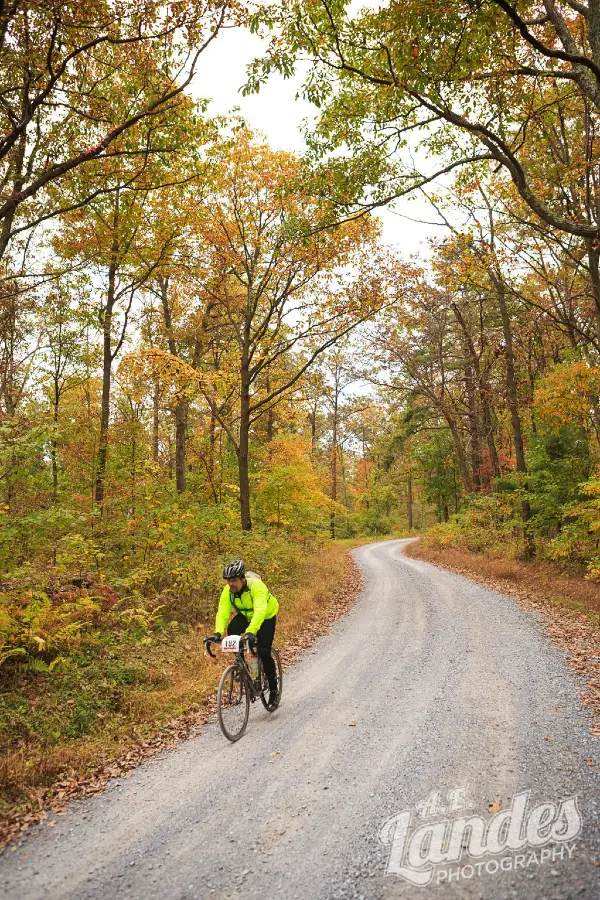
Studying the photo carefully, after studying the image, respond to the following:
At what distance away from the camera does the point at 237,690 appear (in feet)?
19.5

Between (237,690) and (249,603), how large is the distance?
1106mm

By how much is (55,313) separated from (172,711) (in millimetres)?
15271

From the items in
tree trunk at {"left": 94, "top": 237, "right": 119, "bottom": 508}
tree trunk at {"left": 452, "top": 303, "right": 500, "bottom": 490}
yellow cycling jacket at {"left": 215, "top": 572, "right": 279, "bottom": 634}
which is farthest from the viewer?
tree trunk at {"left": 452, "top": 303, "right": 500, "bottom": 490}

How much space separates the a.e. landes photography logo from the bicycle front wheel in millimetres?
2338

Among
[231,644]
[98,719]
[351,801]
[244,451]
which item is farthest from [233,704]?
[244,451]

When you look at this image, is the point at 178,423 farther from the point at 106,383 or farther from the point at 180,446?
the point at 106,383

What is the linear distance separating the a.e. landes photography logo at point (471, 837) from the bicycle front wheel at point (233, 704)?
234 centimetres

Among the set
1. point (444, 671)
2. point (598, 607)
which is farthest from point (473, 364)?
point (444, 671)

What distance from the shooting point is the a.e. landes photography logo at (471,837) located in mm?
3244

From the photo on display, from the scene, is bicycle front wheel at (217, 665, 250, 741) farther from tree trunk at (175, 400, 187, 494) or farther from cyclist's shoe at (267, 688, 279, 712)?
tree trunk at (175, 400, 187, 494)

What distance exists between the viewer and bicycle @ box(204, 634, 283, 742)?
18.2 feet

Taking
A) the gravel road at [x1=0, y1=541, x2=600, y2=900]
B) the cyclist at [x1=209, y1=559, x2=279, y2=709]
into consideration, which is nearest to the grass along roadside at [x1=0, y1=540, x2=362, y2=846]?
the gravel road at [x1=0, y1=541, x2=600, y2=900]

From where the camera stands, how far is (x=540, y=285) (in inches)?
778

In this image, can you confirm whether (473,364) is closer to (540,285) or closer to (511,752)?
(540,285)
